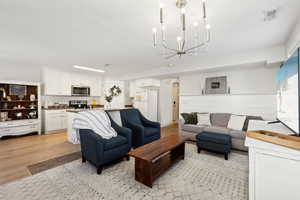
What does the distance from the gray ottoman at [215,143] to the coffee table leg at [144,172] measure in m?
1.59

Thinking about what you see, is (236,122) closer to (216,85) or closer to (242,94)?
(242,94)

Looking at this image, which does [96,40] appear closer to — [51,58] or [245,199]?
[51,58]

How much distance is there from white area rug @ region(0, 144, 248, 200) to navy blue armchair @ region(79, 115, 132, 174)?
182mm

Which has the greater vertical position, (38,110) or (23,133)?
(38,110)

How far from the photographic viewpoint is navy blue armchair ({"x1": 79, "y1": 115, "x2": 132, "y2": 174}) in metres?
2.11

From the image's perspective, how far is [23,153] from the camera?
294 centimetres

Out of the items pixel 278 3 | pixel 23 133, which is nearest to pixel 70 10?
pixel 278 3

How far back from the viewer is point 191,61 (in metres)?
4.20

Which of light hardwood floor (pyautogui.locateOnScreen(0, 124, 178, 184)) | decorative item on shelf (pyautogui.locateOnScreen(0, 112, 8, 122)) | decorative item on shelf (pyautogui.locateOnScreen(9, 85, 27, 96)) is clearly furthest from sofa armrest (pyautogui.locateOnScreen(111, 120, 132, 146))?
decorative item on shelf (pyautogui.locateOnScreen(9, 85, 27, 96))

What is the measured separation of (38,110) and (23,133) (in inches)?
32.6

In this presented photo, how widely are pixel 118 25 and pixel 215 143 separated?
115 inches

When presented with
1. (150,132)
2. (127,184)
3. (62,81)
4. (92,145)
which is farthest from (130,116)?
(62,81)

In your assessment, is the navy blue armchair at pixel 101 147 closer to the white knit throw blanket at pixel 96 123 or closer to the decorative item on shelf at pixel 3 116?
the white knit throw blanket at pixel 96 123

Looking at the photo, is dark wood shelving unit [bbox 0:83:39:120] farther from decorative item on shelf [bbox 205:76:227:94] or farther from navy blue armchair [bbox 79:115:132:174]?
decorative item on shelf [bbox 205:76:227:94]
